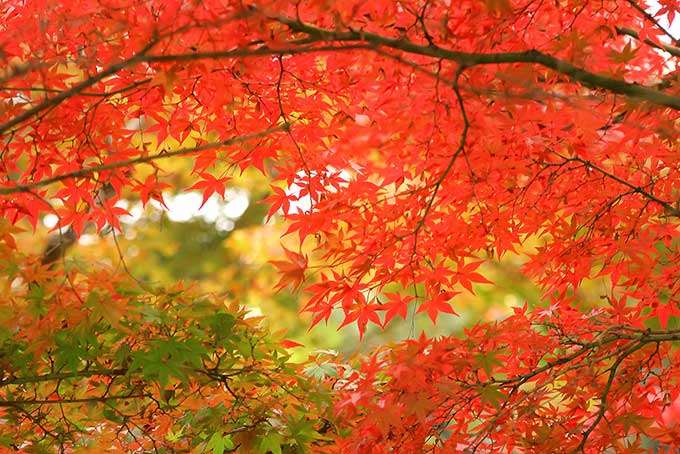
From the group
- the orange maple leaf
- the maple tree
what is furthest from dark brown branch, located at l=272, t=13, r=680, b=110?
the orange maple leaf

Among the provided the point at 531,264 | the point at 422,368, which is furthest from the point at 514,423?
the point at 531,264

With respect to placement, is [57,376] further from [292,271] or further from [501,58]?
[501,58]

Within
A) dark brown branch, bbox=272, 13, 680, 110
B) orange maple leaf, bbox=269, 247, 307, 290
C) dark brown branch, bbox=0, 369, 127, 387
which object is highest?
dark brown branch, bbox=272, 13, 680, 110

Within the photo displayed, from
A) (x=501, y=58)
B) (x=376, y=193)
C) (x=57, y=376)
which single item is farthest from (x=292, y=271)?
(x=57, y=376)

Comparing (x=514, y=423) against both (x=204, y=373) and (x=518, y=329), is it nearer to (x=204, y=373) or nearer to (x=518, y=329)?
(x=518, y=329)

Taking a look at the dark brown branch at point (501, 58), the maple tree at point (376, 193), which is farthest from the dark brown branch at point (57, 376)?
the dark brown branch at point (501, 58)

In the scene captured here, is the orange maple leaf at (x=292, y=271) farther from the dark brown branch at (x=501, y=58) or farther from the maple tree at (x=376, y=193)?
the dark brown branch at (x=501, y=58)

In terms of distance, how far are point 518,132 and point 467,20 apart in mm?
348

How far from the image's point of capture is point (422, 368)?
6.37ft

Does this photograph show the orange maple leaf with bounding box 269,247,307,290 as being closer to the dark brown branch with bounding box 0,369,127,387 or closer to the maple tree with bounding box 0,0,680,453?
the maple tree with bounding box 0,0,680,453

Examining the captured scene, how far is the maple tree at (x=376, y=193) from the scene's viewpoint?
184 cm

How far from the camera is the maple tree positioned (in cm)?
Answer: 184

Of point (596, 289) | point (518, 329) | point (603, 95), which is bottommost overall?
point (518, 329)

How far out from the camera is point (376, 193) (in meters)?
2.13
